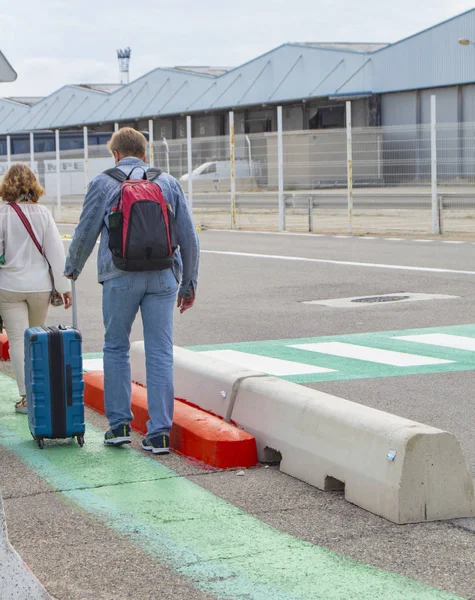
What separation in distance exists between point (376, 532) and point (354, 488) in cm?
45

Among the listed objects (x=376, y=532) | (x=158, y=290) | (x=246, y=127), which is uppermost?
(x=246, y=127)

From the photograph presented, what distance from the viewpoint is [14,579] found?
3.89m

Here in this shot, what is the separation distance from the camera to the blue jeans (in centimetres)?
652

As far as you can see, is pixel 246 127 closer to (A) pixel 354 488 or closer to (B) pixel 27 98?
(B) pixel 27 98

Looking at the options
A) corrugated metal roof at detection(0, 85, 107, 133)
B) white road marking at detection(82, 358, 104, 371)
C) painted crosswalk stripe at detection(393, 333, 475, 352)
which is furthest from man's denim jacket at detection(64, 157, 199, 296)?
corrugated metal roof at detection(0, 85, 107, 133)

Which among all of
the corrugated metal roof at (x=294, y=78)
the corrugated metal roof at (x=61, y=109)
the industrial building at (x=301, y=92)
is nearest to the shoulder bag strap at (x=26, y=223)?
the industrial building at (x=301, y=92)

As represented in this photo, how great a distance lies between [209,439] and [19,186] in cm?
234

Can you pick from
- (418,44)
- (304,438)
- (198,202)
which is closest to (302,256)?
(198,202)

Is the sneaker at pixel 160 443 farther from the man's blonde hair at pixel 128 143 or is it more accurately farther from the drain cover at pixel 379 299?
the drain cover at pixel 379 299

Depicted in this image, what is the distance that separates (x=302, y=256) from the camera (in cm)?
2070

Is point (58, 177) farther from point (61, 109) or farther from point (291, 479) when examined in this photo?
point (61, 109)

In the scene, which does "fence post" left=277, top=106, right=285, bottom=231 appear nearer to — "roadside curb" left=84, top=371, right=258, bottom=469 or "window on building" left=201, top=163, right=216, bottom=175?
"window on building" left=201, top=163, right=216, bottom=175

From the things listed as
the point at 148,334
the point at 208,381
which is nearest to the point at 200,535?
the point at 148,334

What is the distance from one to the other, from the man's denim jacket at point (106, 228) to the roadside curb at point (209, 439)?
73 cm
